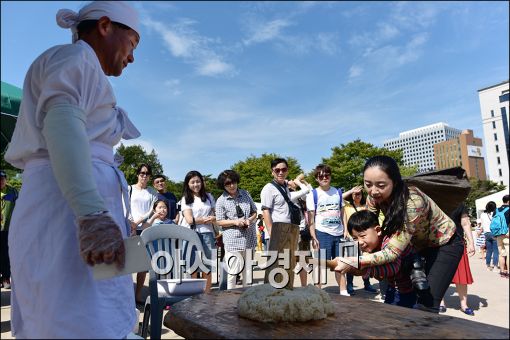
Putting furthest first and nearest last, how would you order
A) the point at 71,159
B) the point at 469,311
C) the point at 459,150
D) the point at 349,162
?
the point at 349,162 < the point at 459,150 < the point at 469,311 < the point at 71,159

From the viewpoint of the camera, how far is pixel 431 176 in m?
2.97

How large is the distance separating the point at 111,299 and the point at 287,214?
4464 mm

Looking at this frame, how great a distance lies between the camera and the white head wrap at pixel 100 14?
149 cm

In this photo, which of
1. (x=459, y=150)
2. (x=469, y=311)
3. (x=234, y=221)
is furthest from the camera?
(x=459, y=150)

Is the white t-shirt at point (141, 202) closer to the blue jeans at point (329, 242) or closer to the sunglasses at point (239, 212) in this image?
the sunglasses at point (239, 212)

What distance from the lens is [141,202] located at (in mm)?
6023

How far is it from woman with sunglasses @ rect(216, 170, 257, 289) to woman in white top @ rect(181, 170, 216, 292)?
0.31 meters

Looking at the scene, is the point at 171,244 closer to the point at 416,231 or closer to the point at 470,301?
the point at 416,231

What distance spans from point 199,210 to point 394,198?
3.85 meters

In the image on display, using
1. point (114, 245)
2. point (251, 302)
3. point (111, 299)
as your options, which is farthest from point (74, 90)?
point (251, 302)

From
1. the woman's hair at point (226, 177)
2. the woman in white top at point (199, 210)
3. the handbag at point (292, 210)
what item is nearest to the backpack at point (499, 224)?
the handbag at point (292, 210)

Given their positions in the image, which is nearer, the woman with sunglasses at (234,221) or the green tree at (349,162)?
the woman with sunglasses at (234,221)

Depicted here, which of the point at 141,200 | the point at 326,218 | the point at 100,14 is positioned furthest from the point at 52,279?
the point at 326,218

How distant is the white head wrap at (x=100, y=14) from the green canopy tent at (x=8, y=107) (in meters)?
5.07
